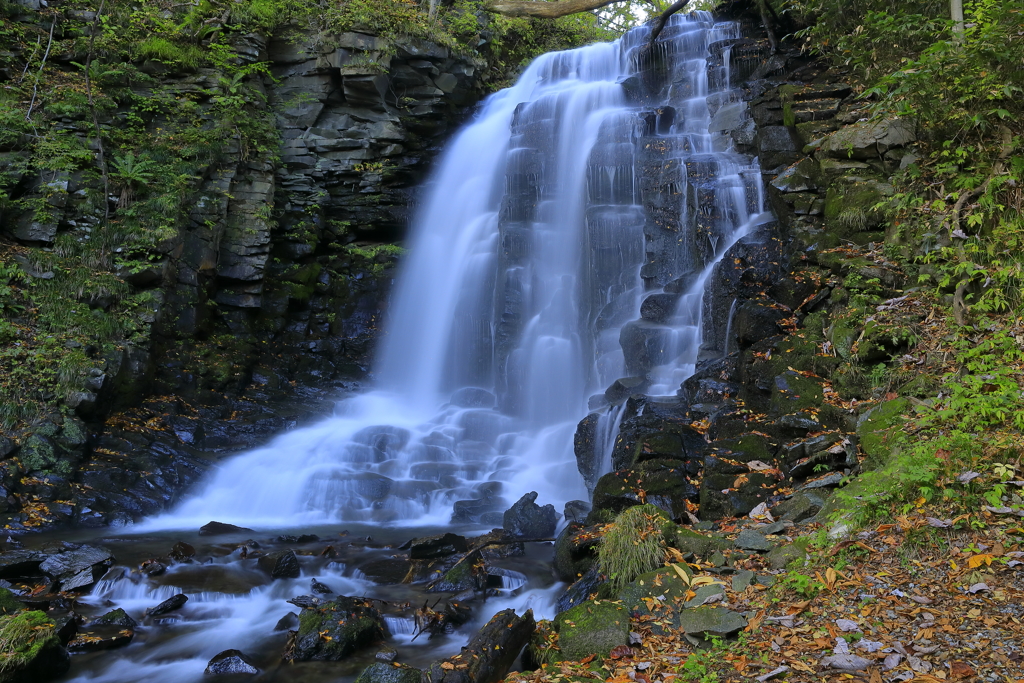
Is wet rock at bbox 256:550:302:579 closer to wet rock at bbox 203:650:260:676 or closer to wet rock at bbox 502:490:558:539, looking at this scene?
wet rock at bbox 203:650:260:676

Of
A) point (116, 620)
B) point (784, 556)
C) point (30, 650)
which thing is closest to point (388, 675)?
point (30, 650)

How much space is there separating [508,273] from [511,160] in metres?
3.68

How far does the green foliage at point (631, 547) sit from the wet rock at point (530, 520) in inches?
104

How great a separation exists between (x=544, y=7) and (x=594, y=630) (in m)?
11.4

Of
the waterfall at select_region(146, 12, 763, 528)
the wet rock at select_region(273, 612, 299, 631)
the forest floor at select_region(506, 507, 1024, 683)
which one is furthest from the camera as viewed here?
the waterfall at select_region(146, 12, 763, 528)

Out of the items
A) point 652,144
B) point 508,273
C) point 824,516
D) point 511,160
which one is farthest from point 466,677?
point 511,160

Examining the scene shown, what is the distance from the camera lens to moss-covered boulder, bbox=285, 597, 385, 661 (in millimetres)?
5414

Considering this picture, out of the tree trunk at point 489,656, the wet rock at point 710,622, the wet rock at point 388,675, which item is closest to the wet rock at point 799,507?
the wet rock at point 710,622

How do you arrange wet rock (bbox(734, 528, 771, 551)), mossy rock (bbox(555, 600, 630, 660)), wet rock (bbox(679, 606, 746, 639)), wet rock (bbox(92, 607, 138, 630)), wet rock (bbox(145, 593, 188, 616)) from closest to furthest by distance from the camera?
wet rock (bbox(679, 606, 746, 639)) → mossy rock (bbox(555, 600, 630, 660)) → wet rock (bbox(734, 528, 771, 551)) → wet rock (bbox(92, 607, 138, 630)) → wet rock (bbox(145, 593, 188, 616))

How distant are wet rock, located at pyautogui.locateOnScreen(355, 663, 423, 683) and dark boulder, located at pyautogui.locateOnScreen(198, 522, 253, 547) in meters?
5.12

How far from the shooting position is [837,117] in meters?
11.0

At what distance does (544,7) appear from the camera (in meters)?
11.9

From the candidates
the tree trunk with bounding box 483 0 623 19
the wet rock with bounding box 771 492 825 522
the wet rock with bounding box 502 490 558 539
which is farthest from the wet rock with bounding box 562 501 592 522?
the tree trunk with bounding box 483 0 623 19

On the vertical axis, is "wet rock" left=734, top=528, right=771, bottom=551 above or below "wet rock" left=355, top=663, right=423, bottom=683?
above
